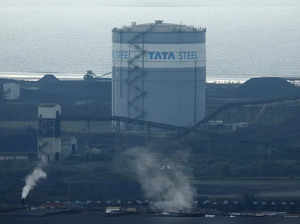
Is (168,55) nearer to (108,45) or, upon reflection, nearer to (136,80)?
(136,80)

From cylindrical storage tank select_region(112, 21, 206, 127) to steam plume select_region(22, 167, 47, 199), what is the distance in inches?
195

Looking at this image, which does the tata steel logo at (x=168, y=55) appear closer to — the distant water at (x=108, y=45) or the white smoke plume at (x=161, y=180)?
the white smoke plume at (x=161, y=180)

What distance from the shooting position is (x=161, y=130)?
23.6 m

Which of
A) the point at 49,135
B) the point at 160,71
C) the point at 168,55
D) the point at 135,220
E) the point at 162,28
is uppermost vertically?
the point at 162,28

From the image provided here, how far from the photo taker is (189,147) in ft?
72.5

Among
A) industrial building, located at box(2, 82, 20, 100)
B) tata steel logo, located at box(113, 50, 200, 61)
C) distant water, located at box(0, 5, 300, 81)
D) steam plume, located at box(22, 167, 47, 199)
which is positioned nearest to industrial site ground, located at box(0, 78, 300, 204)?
steam plume, located at box(22, 167, 47, 199)

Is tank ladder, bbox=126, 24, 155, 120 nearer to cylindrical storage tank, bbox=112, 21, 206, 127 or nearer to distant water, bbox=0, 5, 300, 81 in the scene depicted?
cylindrical storage tank, bbox=112, 21, 206, 127

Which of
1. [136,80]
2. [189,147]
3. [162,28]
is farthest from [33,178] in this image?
[162,28]

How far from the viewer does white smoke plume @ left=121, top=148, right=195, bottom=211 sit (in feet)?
54.0

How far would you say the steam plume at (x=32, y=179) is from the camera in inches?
680

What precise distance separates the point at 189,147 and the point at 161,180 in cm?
396

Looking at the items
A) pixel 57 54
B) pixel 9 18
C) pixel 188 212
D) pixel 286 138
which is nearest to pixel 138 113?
pixel 286 138

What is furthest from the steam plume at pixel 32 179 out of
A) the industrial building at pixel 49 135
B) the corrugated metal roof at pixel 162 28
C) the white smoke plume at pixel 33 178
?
the corrugated metal roof at pixel 162 28

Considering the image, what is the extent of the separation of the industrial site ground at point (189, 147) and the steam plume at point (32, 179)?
0.11 metres
